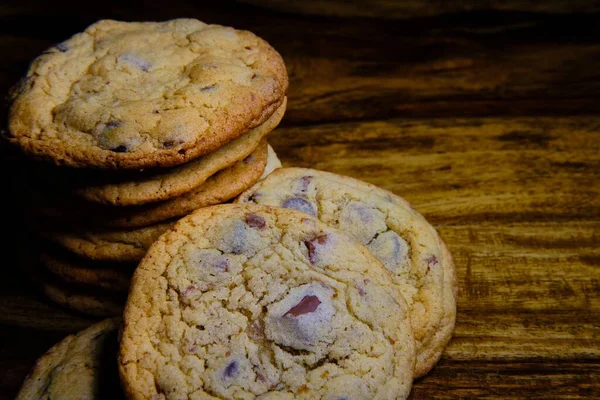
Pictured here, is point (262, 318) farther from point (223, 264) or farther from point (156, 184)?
point (156, 184)

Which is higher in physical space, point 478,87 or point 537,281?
point 478,87

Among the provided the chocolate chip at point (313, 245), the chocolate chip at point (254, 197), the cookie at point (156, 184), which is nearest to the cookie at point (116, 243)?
the cookie at point (156, 184)

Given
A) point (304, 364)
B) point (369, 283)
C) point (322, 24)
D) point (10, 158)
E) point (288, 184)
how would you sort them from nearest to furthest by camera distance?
point (304, 364)
point (369, 283)
point (10, 158)
point (288, 184)
point (322, 24)

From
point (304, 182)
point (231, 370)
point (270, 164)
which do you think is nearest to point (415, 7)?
point (270, 164)

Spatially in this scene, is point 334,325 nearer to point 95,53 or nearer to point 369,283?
point 369,283

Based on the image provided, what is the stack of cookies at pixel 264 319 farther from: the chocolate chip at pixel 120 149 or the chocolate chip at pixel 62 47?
the chocolate chip at pixel 62 47

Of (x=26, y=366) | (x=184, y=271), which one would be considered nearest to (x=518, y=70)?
(x=184, y=271)

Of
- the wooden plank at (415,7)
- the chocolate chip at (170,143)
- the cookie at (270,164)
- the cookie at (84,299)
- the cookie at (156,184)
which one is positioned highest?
the wooden plank at (415,7)

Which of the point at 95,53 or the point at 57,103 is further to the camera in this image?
the point at 95,53

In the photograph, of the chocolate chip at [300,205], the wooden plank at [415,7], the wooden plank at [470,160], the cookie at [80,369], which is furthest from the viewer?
the wooden plank at [415,7]
